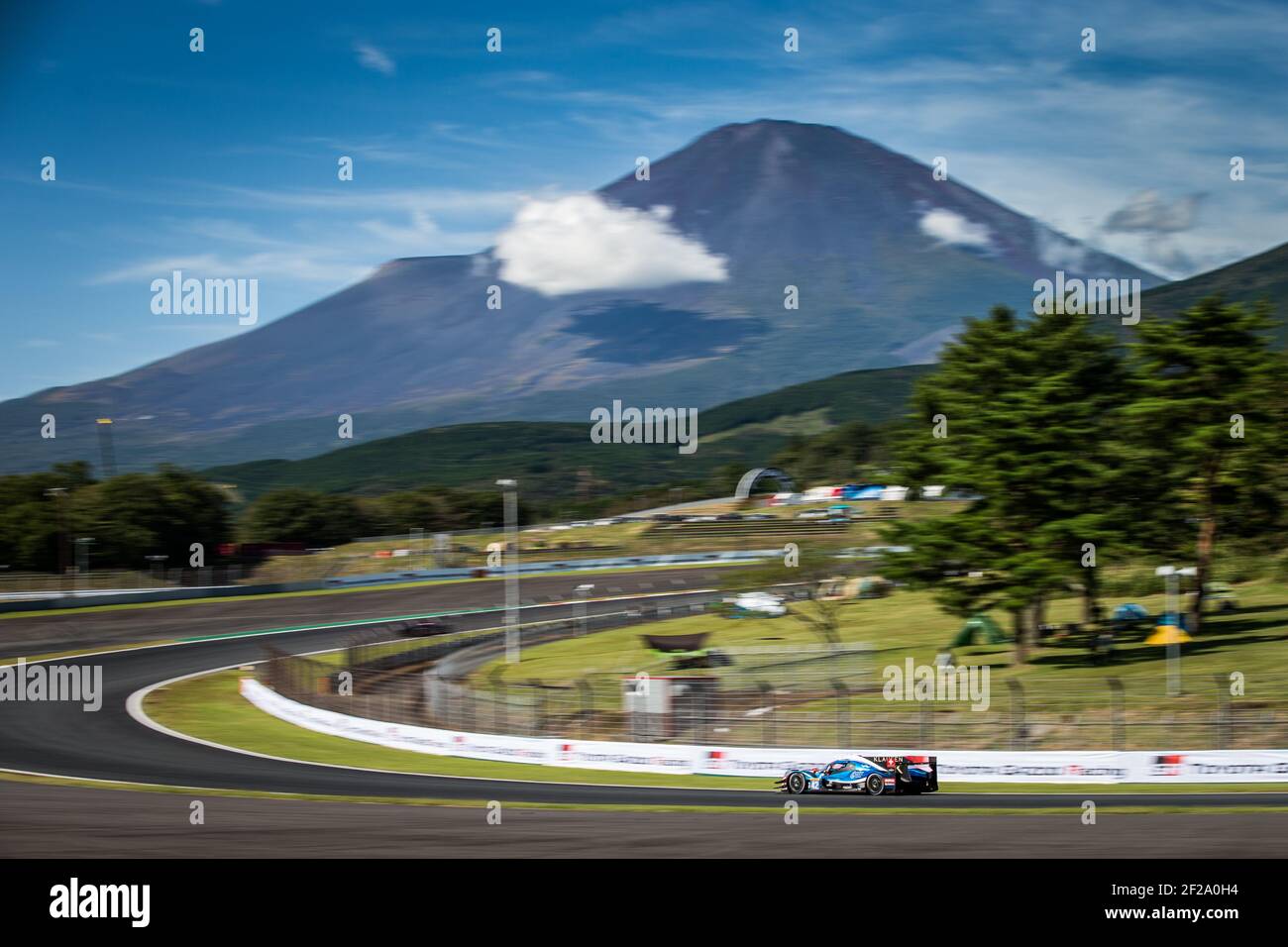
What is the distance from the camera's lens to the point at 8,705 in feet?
107

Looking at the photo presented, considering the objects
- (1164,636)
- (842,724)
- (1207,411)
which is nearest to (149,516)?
(1164,636)

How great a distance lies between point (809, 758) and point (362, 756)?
10.2 m

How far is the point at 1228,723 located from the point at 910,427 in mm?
19659

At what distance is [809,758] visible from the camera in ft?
77.3

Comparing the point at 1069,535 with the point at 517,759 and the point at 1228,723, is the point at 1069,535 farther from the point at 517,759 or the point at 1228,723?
the point at 517,759

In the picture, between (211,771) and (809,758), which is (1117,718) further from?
(211,771)

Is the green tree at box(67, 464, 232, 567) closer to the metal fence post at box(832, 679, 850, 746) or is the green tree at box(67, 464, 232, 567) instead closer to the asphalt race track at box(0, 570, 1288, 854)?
the asphalt race track at box(0, 570, 1288, 854)

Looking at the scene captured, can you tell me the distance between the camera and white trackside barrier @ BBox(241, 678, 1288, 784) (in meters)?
21.6

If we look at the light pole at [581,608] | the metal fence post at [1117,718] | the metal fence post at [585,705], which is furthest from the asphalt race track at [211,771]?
the light pole at [581,608]

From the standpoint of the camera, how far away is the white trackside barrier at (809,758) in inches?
851

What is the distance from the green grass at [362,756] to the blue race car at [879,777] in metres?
1.10

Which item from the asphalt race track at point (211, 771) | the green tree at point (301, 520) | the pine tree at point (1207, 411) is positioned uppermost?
the pine tree at point (1207, 411)

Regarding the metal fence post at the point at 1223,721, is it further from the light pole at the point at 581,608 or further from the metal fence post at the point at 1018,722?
the light pole at the point at 581,608
